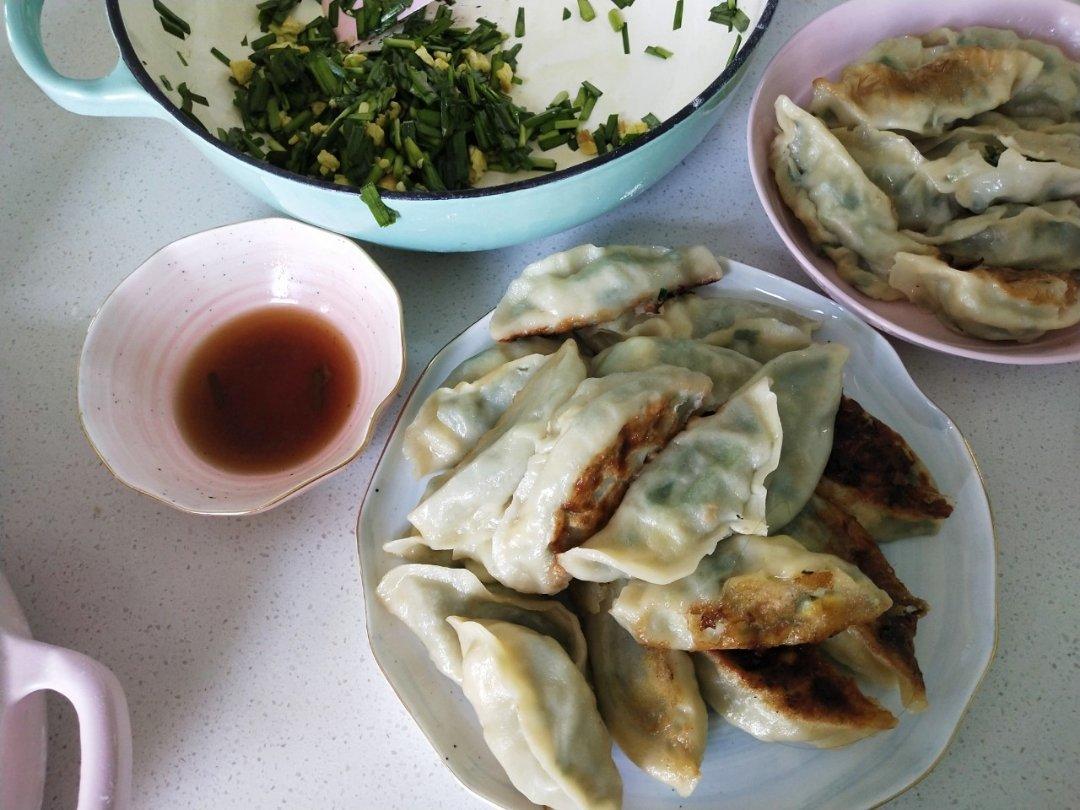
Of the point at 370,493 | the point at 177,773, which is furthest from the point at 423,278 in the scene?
the point at 177,773

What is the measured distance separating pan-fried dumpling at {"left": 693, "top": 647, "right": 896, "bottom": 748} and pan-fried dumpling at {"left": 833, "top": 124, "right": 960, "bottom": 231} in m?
0.91

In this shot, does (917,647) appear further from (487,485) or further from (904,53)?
(904,53)

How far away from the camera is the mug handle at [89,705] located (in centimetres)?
110

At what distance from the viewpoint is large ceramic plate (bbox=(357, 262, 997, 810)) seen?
3.97ft

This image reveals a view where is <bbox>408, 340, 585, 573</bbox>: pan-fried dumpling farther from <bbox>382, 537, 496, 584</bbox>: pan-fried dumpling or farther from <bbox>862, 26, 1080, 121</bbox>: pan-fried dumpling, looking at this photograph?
<bbox>862, 26, 1080, 121</bbox>: pan-fried dumpling

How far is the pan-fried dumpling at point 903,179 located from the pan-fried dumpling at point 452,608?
1040 millimetres

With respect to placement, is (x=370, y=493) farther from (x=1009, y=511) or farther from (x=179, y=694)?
(x=1009, y=511)

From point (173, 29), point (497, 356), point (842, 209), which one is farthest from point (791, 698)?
point (173, 29)

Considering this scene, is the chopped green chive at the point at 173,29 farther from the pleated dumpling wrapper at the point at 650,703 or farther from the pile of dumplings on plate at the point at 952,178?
the pleated dumpling wrapper at the point at 650,703

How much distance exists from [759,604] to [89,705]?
0.93 meters

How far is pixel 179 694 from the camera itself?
144 centimetres

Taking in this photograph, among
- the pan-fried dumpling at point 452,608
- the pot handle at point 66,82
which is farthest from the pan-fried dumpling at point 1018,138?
the pot handle at point 66,82

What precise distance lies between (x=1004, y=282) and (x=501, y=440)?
935mm

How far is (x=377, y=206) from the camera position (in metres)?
1.38
